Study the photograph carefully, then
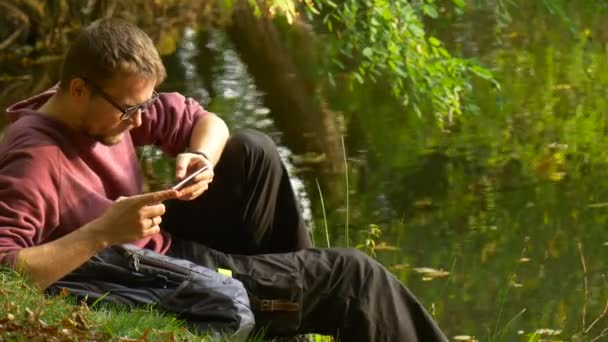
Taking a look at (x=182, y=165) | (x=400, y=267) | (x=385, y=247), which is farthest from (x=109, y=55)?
(x=385, y=247)

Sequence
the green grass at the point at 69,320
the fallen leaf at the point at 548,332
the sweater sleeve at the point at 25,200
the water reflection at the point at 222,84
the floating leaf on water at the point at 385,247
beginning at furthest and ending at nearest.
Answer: the water reflection at the point at 222,84, the floating leaf on water at the point at 385,247, the fallen leaf at the point at 548,332, the sweater sleeve at the point at 25,200, the green grass at the point at 69,320

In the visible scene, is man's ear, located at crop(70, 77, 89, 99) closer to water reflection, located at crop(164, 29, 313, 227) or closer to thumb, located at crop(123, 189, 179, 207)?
thumb, located at crop(123, 189, 179, 207)

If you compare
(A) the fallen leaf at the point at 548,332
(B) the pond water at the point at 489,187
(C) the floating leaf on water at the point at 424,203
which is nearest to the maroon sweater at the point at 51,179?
(B) the pond water at the point at 489,187

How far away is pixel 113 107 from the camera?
12.7 feet

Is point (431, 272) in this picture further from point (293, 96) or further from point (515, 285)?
point (293, 96)

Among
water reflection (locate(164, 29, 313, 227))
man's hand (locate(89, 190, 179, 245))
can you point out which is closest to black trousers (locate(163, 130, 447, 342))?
man's hand (locate(89, 190, 179, 245))

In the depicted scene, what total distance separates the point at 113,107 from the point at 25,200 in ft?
1.44

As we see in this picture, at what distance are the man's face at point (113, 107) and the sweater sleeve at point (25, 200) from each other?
18cm

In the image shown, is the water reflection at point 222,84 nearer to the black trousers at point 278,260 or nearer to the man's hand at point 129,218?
the black trousers at point 278,260

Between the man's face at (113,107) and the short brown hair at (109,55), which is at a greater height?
the short brown hair at (109,55)

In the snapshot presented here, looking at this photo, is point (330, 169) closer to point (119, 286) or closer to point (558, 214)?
point (558, 214)

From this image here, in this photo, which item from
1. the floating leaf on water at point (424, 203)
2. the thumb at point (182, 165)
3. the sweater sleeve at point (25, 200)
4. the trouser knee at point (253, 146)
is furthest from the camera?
the floating leaf on water at point (424, 203)

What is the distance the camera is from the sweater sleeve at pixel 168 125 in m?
4.38

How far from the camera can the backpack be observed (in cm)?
366
